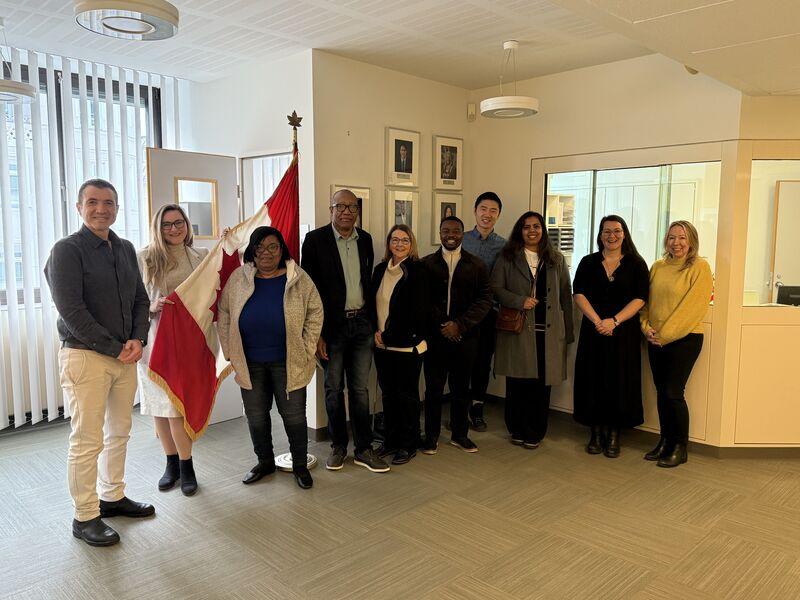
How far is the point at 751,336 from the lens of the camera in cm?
418

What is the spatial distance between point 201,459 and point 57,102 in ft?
9.93

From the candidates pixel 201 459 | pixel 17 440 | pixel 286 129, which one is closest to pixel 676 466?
pixel 201 459

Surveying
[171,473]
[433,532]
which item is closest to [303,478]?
[171,473]

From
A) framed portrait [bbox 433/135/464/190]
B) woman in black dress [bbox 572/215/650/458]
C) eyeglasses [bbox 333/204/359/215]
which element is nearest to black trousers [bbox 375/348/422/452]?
eyeglasses [bbox 333/204/359/215]

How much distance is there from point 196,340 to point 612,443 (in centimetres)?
288

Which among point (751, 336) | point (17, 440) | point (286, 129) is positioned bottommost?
point (17, 440)

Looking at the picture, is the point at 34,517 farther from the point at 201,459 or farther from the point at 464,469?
the point at 464,469

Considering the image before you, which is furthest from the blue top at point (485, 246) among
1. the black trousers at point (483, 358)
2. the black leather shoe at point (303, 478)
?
the black leather shoe at point (303, 478)

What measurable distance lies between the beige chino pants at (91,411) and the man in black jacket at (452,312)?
6.23ft

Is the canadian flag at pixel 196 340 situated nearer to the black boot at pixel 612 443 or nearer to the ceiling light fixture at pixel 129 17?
the ceiling light fixture at pixel 129 17

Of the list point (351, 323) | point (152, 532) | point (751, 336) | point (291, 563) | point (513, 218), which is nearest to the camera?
point (291, 563)

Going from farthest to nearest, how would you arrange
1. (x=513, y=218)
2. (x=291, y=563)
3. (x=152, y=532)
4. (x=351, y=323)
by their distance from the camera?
1. (x=513, y=218)
2. (x=351, y=323)
3. (x=152, y=532)
4. (x=291, y=563)

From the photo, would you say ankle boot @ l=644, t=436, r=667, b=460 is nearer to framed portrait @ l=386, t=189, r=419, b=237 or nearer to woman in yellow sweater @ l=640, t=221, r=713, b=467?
woman in yellow sweater @ l=640, t=221, r=713, b=467

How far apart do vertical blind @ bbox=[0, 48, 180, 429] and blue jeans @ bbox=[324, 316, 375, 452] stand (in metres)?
2.44
